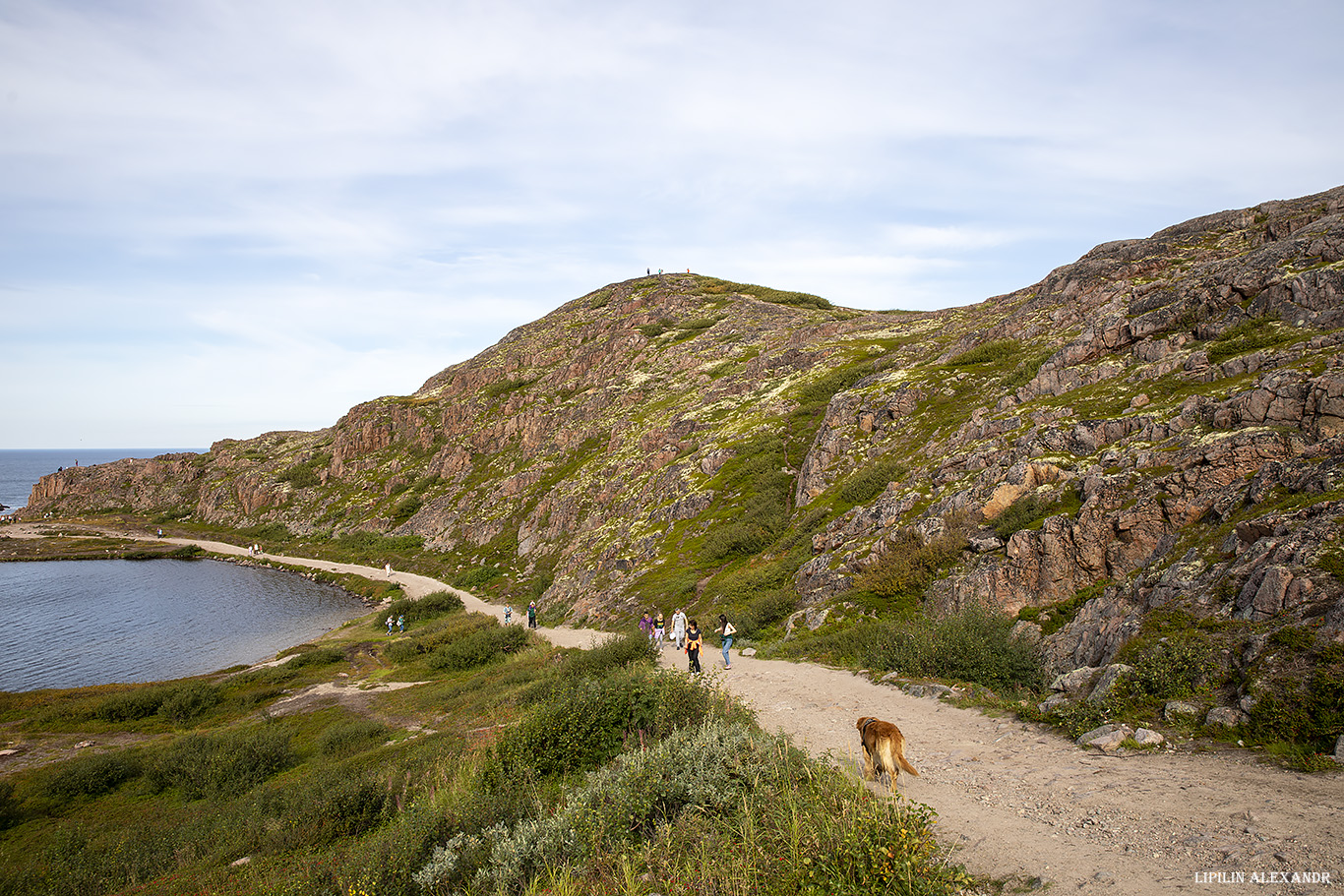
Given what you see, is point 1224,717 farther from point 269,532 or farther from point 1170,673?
point 269,532

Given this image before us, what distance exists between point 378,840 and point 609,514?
45.2 metres

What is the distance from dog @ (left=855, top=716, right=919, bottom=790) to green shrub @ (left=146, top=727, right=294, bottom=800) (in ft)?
71.4

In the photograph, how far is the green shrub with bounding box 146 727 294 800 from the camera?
19.8 meters

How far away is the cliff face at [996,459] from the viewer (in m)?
13.8

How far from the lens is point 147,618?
198 feet

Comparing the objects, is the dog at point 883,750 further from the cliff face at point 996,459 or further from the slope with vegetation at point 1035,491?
the cliff face at point 996,459

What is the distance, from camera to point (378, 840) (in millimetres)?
9352

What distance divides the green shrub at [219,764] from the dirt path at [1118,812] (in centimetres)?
2083

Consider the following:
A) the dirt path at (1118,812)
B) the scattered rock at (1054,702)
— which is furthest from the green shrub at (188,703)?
the scattered rock at (1054,702)

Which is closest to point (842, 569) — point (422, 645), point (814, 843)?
point (814, 843)

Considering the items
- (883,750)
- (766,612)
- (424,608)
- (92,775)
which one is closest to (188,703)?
(92,775)

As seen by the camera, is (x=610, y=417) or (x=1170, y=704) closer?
(x=1170, y=704)

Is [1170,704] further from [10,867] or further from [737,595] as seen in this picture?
[10,867]

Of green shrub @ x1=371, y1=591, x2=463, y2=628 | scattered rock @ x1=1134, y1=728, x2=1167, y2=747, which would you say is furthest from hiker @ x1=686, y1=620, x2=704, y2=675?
green shrub @ x1=371, y1=591, x2=463, y2=628
